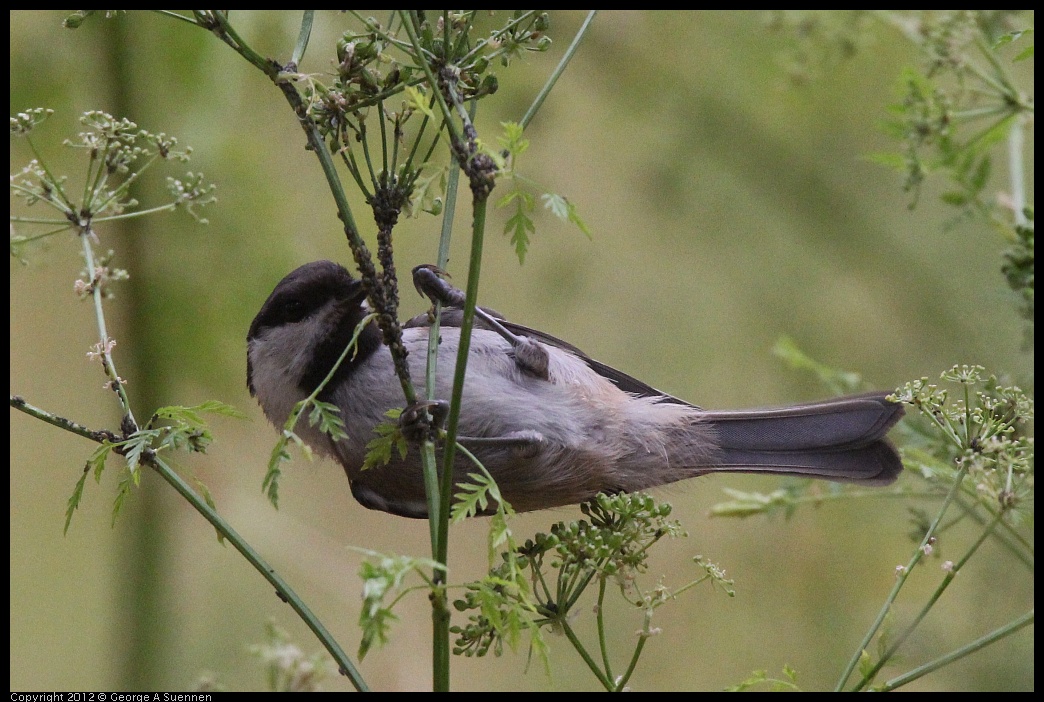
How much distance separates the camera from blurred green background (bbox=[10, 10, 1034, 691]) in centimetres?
320

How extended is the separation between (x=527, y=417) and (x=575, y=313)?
2.53 meters

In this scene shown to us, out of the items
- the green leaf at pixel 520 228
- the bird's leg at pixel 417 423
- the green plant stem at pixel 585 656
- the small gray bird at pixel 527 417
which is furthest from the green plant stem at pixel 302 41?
the green plant stem at pixel 585 656

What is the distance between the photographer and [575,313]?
194 inches

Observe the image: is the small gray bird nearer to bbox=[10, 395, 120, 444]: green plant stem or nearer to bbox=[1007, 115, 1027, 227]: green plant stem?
bbox=[1007, 115, 1027, 227]: green plant stem

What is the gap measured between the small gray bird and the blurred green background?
25cm

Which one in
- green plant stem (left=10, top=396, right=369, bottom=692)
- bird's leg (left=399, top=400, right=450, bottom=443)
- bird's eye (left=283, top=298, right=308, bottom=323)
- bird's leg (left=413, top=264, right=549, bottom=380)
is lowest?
green plant stem (left=10, top=396, right=369, bottom=692)

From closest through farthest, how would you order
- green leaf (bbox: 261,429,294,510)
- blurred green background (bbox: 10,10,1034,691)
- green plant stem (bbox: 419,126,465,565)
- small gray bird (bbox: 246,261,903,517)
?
green leaf (bbox: 261,429,294,510) < green plant stem (bbox: 419,126,465,565) < small gray bird (bbox: 246,261,903,517) < blurred green background (bbox: 10,10,1034,691)

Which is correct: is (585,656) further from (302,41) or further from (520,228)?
(302,41)

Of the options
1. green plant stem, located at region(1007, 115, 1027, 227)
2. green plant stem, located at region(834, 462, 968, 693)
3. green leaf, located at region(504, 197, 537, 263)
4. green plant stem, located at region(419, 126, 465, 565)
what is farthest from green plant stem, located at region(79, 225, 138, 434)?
green plant stem, located at region(1007, 115, 1027, 227)

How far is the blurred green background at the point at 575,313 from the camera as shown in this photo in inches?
126

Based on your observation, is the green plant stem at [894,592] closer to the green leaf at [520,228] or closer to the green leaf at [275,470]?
the green leaf at [520,228]
